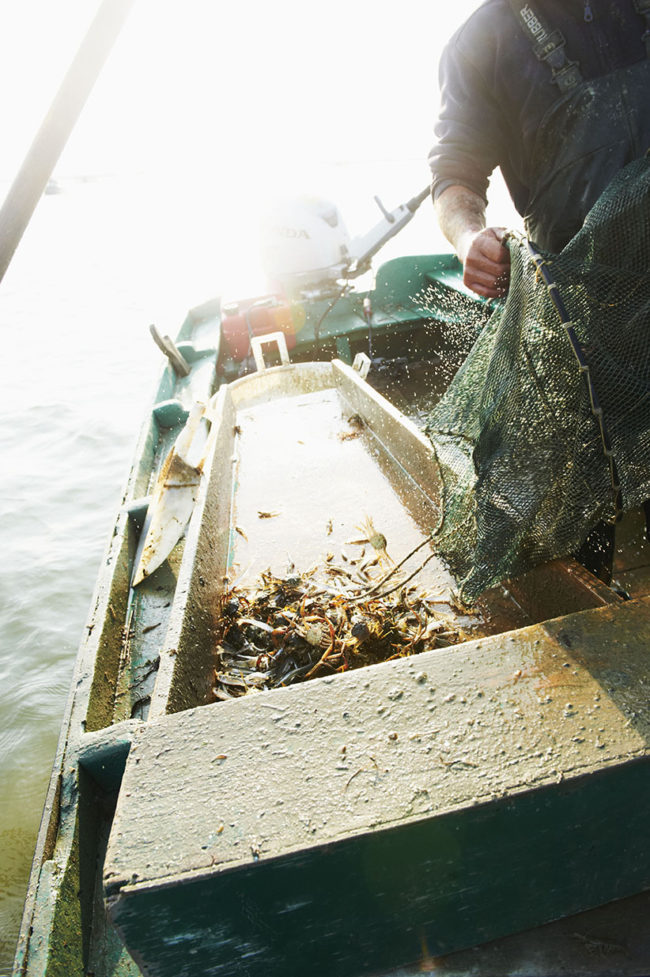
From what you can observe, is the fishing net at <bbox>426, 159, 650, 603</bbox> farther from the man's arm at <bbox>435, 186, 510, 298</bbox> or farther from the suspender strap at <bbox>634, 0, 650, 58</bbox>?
the suspender strap at <bbox>634, 0, 650, 58</bbox>

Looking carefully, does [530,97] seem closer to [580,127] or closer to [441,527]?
[580,127]

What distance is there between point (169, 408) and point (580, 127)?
4882 millimetres

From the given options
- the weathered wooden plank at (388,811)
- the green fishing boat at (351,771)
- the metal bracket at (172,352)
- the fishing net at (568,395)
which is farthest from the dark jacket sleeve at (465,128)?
the metal bracket at (172,352)

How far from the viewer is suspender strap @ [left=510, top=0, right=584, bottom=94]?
236cm

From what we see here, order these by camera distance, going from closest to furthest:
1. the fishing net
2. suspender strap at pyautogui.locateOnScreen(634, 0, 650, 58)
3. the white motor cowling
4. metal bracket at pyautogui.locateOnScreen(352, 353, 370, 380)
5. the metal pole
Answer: the fishing net → the metal pole → suspender strap at pyautogui.locateOnScreen(634, 0, 650, 58) → metal bracket at pyautogui.locateOnScreen(352, 353, 370, 380) → the white motor cowling

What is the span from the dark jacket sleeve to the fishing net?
988mm

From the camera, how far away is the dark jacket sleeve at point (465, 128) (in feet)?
8.68

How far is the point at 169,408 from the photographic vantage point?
6301 mm

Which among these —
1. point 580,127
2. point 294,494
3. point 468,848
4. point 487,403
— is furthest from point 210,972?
point 580,127

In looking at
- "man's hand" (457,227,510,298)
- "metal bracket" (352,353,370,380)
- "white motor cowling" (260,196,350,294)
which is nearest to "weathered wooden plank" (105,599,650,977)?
"man's hand" (457,227,510,298)

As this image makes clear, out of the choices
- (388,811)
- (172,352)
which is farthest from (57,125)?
(172,352)

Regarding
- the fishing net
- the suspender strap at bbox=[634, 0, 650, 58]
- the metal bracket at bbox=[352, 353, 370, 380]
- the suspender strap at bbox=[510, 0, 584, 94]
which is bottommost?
the metal bracket at bbox=[352, 353, 370, 380]

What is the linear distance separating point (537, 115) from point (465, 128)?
35 cm

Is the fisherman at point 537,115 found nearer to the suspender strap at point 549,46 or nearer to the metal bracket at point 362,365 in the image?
the suspender strap at point 549,46
